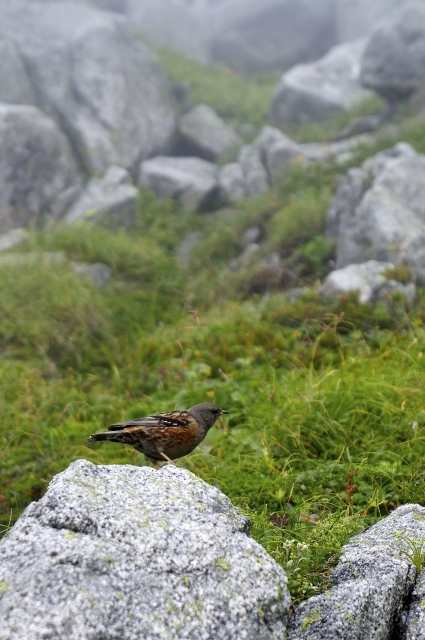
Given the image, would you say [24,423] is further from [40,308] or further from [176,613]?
[176,613]

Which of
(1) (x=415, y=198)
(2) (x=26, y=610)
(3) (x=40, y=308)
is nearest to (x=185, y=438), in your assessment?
(2) (x=26, y=610)

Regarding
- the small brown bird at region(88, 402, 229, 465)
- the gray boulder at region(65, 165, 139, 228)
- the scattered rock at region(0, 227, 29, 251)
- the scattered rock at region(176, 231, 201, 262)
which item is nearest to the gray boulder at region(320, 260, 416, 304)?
the small brown bird at region(88, 402, 229, 465)

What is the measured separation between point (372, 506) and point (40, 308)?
6367 millimetres

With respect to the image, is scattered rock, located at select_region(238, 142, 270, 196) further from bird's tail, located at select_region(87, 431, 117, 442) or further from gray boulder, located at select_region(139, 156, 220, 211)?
bird's tail, located at select_region(87, 431, 117, 442)

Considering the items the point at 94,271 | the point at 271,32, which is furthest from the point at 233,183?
the point at 271,32

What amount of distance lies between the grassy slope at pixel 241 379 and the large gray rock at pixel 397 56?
7392mm

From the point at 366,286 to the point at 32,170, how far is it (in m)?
10.0

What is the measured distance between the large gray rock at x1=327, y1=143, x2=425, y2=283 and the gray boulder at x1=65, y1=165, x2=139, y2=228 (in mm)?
5130

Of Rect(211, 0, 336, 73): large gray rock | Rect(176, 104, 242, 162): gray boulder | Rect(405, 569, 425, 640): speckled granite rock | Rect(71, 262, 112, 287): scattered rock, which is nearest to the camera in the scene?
Rect(405, 569, 425, 640): speckled granite rock

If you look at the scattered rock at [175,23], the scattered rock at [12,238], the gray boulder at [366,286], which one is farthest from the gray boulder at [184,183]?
the scattered rock at [175,23]

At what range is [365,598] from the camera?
3.25 m

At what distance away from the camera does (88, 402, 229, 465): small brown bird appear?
194 inches

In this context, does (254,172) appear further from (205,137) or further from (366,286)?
(366,286)

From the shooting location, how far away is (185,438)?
4977 millimetres
